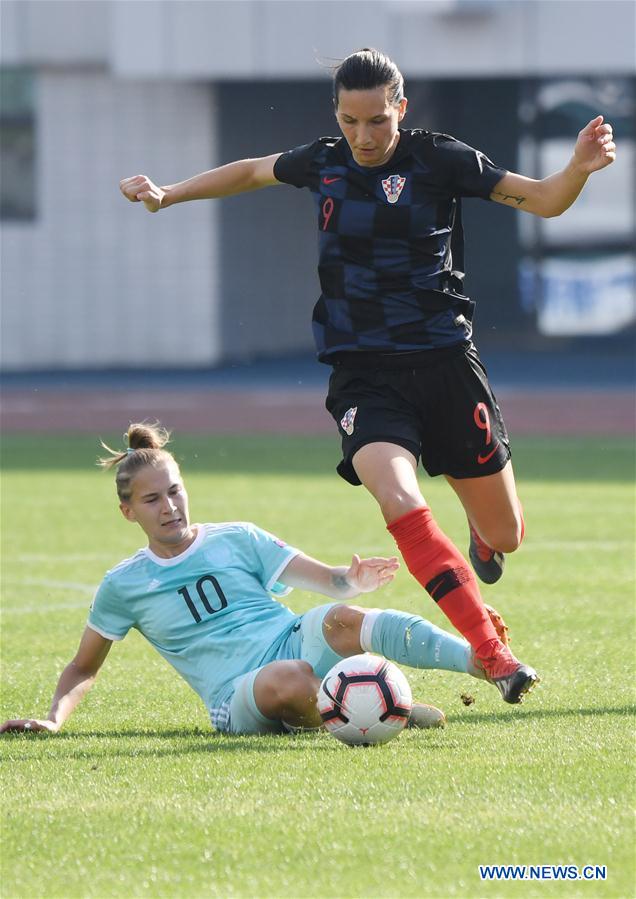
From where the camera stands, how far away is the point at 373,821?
13.0 ft

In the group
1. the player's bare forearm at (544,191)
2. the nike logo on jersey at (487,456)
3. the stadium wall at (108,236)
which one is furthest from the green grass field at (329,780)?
the stadium wall at (108,236)

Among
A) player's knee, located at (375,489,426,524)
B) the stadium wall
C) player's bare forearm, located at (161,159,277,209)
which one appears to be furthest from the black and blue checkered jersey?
the stadium wall

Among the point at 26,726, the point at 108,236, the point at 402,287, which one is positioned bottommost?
the point at 26,726

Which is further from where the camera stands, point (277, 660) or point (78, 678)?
point (78, 678)

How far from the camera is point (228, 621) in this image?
17.9 ft

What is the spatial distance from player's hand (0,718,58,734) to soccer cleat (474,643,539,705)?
4.74ft

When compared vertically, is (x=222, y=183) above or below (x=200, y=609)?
above

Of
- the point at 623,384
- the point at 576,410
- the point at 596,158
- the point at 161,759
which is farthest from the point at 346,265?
the point at 623,384

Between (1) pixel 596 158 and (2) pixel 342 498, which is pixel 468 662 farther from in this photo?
(2) pixel 342 498

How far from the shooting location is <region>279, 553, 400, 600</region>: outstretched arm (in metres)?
4.96

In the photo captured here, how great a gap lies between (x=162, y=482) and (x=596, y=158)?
1795 millimetres

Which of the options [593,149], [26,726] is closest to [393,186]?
[593,149]

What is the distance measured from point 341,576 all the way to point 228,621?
526 mm

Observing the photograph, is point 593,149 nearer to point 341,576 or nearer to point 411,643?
point 341,576
